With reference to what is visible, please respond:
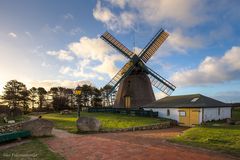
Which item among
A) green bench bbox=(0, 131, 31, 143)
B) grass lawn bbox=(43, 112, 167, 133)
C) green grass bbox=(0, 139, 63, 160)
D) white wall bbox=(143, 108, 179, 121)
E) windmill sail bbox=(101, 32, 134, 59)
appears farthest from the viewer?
windmill sail bbox=(101, 32, 134, 59)

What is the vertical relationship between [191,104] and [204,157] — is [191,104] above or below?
above

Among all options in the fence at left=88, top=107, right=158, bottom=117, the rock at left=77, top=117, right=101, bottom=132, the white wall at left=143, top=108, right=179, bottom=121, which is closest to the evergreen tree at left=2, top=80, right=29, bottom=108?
the fence at left=88, top=107, right=158, bottom=117

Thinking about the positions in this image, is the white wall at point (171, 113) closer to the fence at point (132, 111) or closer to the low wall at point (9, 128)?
the fence at point (132, 111)

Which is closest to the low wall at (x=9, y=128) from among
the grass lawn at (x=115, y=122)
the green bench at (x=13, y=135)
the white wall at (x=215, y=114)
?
the green bench at (x=13, y=135)

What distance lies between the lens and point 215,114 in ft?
84.6

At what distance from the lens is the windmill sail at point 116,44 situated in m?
35.7

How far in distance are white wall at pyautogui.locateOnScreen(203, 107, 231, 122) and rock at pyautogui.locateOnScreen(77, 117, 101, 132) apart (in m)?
13.3

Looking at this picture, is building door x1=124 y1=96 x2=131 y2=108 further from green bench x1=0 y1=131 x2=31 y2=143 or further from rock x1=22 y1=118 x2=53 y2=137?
green bench x1=0 y1=131 x2=31 y2=143

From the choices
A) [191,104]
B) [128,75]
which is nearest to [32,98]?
[128,75]

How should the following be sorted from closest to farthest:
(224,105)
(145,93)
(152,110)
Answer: (224,105), (152,110), (145,93)

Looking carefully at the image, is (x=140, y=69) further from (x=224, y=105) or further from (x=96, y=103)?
(x=96, y=103)

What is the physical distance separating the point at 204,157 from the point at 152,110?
21468 millimetres

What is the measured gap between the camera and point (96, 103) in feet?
224

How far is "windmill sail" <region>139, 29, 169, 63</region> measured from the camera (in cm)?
3550
